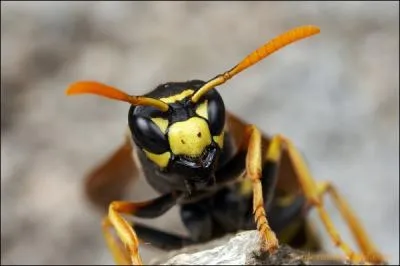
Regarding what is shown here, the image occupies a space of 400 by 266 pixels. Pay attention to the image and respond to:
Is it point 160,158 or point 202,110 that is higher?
point 202,110

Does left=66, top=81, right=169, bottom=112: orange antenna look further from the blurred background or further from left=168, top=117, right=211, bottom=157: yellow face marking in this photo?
the blurred background

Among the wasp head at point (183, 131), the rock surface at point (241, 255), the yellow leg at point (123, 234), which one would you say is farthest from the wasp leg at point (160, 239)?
the wasp head at point (183, 131)

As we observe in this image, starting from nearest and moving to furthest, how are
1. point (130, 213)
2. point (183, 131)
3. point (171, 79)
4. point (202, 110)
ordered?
1. point (183, 131)
2. point (202, 110)
3. point (130, 213)
4. point (171, 79)

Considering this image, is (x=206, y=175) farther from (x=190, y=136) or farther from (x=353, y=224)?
(x=353, y=224)

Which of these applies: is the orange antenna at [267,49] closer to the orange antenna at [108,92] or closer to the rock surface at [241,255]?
the orange antenna at [108,92]

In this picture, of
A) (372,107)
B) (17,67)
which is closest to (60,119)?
(17,67)

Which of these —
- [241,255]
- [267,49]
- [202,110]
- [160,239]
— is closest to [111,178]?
[160,239]
